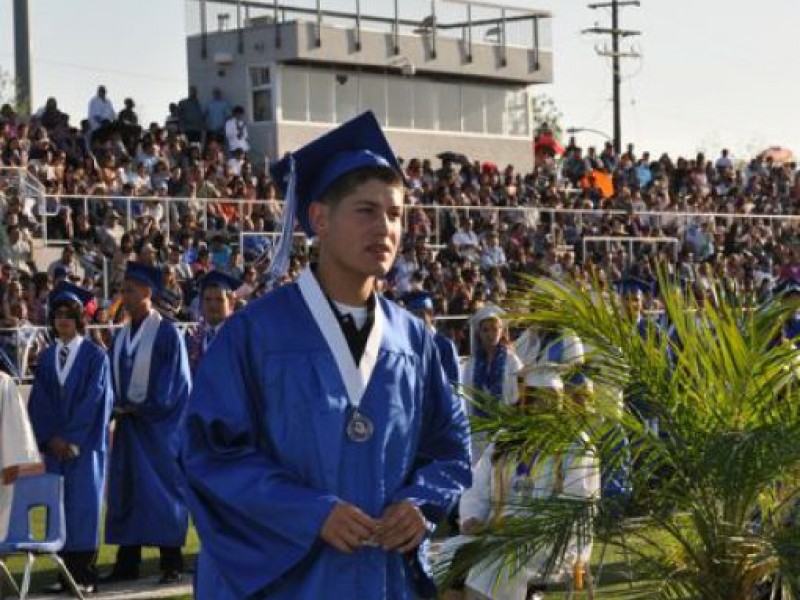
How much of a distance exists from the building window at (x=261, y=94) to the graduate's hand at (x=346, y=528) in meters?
36.2

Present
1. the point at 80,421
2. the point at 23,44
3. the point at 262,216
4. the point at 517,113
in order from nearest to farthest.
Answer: the point at 80,421
the point at 262,216
the point at 23,44
the point at 517,113

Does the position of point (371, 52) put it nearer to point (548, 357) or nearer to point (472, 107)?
point (472, 107)

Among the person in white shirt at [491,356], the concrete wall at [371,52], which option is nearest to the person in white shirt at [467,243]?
the concrete wall at [371,52]

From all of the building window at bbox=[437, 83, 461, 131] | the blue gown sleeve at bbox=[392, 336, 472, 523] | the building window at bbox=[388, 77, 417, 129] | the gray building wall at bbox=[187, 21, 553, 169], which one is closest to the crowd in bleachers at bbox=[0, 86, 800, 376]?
the gray building wall at bbox=[187, 21, 553, 169]

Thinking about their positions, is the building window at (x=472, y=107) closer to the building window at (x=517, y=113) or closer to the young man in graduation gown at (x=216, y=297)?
the building window at (x=517, y=113)

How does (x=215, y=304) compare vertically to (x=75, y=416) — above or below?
above

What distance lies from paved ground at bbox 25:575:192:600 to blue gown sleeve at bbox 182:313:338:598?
7075mm

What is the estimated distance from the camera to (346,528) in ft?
17.7

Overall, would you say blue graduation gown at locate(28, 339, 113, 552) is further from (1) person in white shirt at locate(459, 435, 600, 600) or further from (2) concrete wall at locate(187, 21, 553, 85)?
(2) concrete wall at locate(187, 21, 553, 85)

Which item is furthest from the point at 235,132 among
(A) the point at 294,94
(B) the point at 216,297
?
(B) the point at 216,297

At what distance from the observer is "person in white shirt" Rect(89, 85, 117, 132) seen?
97.0 ft

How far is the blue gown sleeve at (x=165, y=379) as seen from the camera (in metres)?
13.7

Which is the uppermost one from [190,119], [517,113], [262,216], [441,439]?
[517,113]

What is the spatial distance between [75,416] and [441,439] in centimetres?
776
